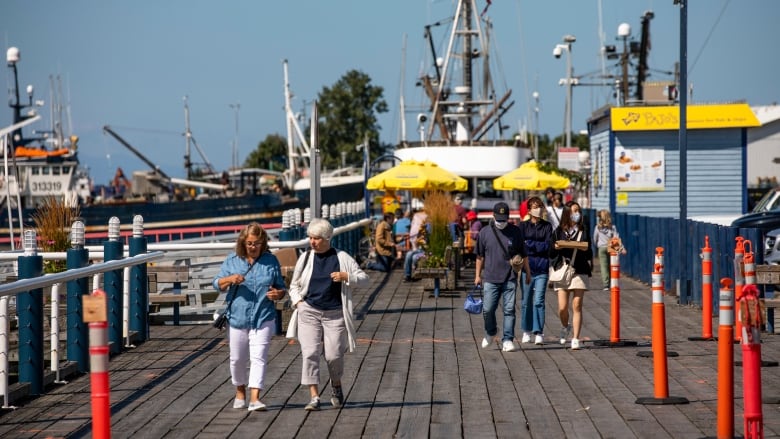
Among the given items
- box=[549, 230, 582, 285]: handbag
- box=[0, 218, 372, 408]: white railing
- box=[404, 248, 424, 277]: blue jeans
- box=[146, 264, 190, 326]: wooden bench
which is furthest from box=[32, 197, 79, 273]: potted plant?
box=[404, 248, 424, 277]: blue jeans

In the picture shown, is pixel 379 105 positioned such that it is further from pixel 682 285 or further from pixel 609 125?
pixel 682 285

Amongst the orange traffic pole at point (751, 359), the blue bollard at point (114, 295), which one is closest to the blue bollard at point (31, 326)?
the blue bollard at point (114, 295)

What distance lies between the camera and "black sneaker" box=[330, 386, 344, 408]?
10164 millimetres

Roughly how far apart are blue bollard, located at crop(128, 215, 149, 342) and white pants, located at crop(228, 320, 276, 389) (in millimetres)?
5018

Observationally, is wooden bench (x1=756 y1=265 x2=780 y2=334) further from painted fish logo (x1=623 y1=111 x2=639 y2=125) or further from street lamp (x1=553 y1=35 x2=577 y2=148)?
street lamp (x1=553 y1=35 x2=577 y2=148)

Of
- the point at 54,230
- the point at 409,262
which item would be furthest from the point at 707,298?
the point at 409,262

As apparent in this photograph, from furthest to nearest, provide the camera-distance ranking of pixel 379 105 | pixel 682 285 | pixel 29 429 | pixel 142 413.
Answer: pixel 379 105, pixel 682 285, pixel 142 413, pixel 29 429

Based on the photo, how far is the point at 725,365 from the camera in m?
8.19

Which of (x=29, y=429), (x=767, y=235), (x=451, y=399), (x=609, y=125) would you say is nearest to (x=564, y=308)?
(x=451, y=399)

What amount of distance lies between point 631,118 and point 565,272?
60.7 ft

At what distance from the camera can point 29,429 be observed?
360 inches

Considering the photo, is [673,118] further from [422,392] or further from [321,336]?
[321,336]

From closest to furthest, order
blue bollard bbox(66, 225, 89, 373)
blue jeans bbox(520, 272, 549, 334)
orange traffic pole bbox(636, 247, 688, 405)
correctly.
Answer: orange traffic pole bbox(636, 247, 688, 405)
blue bollard bbox(66, 225, 89, 373)
blue jeans bbox(520, 272, 549, 334)

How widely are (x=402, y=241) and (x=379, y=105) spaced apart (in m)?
80.1
